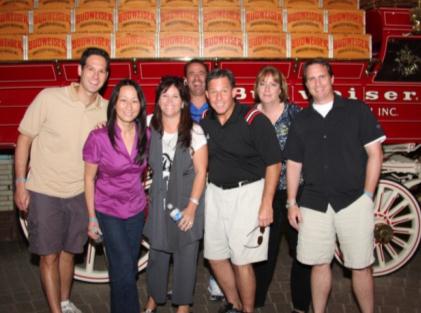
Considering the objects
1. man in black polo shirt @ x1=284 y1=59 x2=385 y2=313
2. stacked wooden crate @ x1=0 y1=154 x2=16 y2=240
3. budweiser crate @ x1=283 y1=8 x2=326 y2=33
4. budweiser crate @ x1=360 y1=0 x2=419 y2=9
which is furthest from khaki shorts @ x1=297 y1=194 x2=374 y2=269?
budweiser crate @ x1=360 y1=0 x2=419 y2=9

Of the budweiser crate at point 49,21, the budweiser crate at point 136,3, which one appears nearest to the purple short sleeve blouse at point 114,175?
the budweiser crate at point 49,21

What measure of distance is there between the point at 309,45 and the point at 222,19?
2.70 ft

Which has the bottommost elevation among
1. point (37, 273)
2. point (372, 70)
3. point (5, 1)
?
point (37, 273)

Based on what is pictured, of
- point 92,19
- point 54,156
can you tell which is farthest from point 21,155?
point 92,19

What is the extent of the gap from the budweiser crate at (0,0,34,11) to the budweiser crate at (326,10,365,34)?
2.74 meters

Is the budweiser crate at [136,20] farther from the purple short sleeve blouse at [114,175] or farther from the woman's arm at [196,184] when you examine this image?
the woman's arm at [196,184]

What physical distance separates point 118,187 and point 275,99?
1.30 m

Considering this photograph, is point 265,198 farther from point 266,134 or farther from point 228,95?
point 228,95

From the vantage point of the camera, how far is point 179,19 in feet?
12.5

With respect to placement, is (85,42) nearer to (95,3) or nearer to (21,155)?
(95,3)

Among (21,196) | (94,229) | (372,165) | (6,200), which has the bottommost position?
(6,200)

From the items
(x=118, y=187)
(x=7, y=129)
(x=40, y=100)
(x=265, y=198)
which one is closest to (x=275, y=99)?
(x=265, y=198)

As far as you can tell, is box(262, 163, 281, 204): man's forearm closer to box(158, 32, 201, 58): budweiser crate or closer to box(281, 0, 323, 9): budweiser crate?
box(158, 32, 201, 58): budweiser crate

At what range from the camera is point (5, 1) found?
383cm
